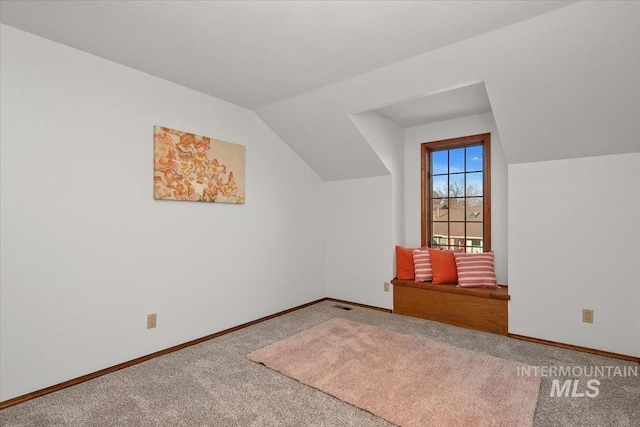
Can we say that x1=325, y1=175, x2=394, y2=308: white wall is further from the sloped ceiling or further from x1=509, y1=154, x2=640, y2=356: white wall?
x1=509, y1=154, x2=640, y2=356: white wall

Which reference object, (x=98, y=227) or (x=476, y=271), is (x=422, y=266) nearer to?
(x=476, y=271)

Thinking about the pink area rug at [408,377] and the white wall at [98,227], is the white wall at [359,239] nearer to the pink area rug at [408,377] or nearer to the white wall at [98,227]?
the pink area rug at [408,377]

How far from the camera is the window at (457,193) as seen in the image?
12.6ft

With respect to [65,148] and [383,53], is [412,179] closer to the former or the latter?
[383,53]

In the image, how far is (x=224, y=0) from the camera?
1.86 metres

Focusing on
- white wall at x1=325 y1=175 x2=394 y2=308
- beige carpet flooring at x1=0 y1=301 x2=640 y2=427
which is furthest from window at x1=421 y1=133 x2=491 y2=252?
beige carpet flooring at x1=0 y1=301 x2=640 y2=427

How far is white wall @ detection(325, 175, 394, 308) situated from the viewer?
4070mm

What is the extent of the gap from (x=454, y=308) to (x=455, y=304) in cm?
4

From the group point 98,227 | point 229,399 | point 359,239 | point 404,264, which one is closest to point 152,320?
point 98,227

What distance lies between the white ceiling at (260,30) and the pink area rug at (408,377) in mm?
2338

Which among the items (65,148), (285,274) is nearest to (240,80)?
(65,148)

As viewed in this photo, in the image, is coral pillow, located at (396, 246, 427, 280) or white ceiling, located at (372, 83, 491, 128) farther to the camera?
coral pillow, located at (396, 246, 427, 280)

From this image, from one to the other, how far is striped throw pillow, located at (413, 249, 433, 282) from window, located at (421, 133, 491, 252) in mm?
381

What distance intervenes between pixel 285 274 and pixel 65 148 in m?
2.48
